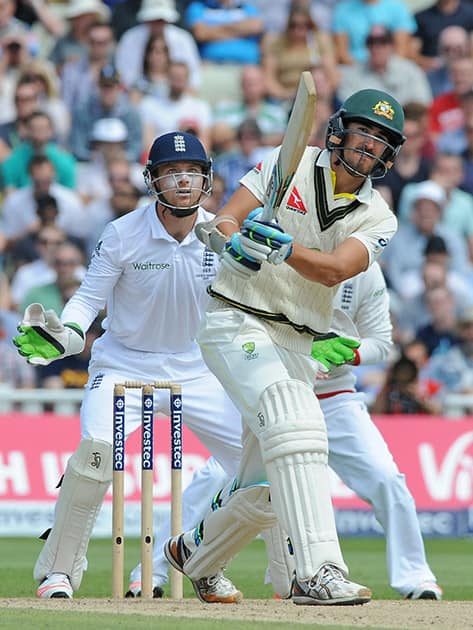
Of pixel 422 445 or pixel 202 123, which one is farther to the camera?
pixel 202 123

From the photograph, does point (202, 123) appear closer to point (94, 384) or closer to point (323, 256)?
point (94, 384)

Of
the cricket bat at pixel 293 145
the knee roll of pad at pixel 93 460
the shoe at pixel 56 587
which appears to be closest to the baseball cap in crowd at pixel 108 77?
the knee roll of pad at pixel 93 460

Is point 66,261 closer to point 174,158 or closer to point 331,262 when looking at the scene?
point 174,158

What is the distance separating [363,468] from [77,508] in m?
1.50

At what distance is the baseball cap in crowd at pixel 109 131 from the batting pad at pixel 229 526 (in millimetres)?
7290

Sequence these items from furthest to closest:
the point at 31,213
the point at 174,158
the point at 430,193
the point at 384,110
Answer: the point at 430,193 < the point at 31,213 < the point at 174,158 < the point at 384,110

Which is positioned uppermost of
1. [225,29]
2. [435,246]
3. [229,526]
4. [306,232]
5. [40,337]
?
[225,29]

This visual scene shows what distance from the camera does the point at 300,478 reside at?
5297 mm

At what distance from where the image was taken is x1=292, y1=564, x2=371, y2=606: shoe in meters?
5.22

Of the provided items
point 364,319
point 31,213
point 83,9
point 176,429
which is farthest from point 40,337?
point 83,9

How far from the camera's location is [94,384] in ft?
21.4

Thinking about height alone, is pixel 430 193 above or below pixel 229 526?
above

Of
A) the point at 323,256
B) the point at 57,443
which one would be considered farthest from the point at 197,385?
the point at 57,443

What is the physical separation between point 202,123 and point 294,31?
1447 millimetres
